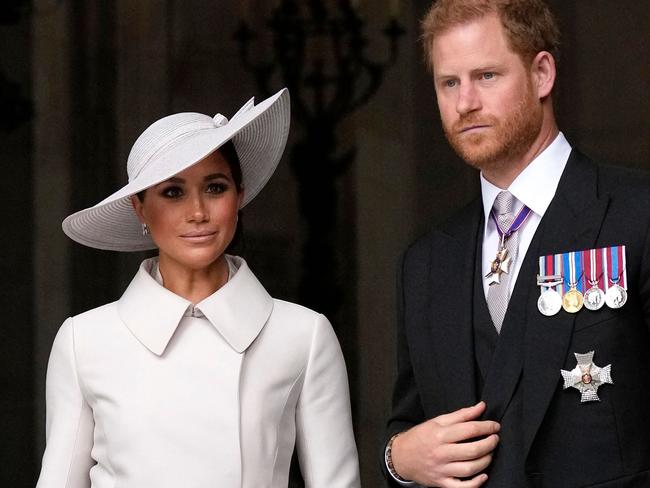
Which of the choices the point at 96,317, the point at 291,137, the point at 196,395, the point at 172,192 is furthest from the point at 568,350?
the point at 291,137

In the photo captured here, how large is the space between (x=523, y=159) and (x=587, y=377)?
51cm

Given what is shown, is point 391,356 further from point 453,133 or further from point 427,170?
point 453,133

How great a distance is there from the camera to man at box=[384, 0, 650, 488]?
294 cm

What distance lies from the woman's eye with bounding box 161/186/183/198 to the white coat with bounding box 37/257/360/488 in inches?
8.9

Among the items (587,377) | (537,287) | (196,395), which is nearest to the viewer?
(587,377)

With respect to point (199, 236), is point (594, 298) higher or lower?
lower

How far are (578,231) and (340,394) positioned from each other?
28.3 inches

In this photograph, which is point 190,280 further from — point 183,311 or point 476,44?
point 476,44

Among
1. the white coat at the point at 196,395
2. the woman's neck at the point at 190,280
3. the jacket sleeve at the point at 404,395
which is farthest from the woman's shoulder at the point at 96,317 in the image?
the jacket sleeve at the point at 404,395

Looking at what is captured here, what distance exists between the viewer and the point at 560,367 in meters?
2.97

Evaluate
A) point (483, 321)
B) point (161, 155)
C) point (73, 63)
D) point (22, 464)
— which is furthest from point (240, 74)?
point (483, 321)

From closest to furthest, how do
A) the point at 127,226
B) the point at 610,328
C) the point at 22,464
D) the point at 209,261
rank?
the point at 610,328
the point at 209,261
the point at 127,226
the point at 22,464

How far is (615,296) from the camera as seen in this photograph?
116 inches

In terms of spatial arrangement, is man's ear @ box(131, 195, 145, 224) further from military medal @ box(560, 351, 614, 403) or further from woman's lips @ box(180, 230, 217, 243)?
military medal @ box(560, 351, 614, 403)
